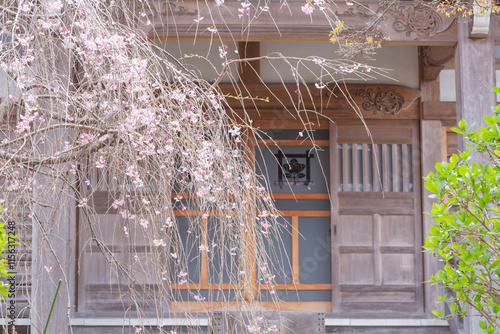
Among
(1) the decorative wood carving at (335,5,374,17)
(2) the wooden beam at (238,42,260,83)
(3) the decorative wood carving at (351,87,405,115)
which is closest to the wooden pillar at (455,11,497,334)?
(1) the decorative wood carving at (335,5,374,17)

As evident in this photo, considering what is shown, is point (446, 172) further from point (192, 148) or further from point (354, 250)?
point (354, 250)

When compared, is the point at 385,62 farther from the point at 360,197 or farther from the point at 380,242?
the point at 380,242

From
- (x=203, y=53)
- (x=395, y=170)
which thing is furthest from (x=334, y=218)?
(x=203, y=53)

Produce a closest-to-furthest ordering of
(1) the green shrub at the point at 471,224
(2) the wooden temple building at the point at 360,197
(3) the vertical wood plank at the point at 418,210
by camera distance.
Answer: (1) the green shrub at the point at 471,224 → (2) the wooden temple building at the point at 360,197 → (3) the vertical wood plank at the point at 418,210

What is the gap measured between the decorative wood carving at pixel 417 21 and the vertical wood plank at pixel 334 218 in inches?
60.0

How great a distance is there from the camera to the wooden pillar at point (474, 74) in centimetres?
441

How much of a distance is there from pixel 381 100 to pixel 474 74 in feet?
5.04

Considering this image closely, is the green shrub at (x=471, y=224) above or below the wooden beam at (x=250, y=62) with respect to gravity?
below

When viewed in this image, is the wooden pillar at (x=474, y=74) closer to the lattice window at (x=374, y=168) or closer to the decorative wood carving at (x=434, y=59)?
the decorative wood carving at (x=434, y=59)

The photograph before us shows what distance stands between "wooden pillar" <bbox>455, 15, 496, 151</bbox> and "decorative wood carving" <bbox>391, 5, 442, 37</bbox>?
16cm

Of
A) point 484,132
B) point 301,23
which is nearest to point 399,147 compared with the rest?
point 301,23

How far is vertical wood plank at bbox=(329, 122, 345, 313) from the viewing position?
5848 millimetres

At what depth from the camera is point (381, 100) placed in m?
5.97

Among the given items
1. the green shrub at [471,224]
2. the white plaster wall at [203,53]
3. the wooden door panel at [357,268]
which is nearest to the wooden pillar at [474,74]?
the wooden door panel at [357,268]
